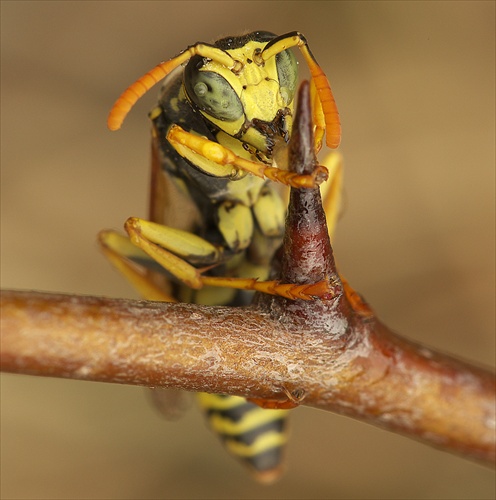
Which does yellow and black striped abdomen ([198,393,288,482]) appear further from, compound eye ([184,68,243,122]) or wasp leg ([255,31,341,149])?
wasp leg ([255,31,341,149])

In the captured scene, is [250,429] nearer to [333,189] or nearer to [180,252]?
[180,252]

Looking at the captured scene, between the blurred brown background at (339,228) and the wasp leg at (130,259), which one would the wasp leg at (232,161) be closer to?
the wasp leg at (130,259)

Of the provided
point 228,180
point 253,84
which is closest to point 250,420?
point 228,180

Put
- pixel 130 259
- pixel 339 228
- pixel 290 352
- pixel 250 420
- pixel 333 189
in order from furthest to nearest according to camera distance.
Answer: pixel 339 228, pixel 333 189, pixel 130 259, pixel 250 420, pixel 290 352

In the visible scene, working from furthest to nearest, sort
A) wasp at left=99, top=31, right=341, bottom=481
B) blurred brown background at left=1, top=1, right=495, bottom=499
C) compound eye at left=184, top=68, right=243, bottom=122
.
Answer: blurred brown background at left=1, top=1, right=495, bottom=499
compound eye at left=184, top=68, right=243, bottom=122
wasp at left=99, top=31, right=341, bottom=481

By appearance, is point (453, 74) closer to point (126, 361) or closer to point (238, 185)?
point (238, 185)

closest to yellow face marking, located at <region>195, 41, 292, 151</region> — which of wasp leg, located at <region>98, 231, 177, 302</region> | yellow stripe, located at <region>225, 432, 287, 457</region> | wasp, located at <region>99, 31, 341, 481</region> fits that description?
wasp, located at <region>99, 31, 341, 481</region>

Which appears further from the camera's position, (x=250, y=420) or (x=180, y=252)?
(x=250, y=420)

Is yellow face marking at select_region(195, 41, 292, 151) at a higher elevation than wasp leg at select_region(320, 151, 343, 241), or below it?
higher

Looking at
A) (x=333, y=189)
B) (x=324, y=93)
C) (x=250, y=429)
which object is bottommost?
(x=250, y=429)
